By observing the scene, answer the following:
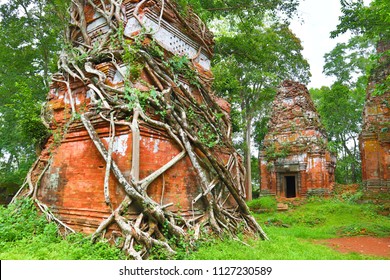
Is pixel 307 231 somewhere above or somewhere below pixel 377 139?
below

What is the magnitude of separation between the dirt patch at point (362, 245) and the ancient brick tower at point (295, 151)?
667cm

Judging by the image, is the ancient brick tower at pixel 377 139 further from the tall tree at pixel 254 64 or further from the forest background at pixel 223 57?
the tall tree at pixel 254 64

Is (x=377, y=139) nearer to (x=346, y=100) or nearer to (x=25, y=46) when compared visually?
(x=346, y=100)

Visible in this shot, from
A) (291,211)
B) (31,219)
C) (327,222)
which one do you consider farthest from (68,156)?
(291,211)

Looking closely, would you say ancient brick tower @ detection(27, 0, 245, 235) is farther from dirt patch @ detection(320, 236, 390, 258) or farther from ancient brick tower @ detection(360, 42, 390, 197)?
ancient brick tower @ detection(360, 42, 390, 197)

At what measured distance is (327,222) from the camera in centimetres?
1123

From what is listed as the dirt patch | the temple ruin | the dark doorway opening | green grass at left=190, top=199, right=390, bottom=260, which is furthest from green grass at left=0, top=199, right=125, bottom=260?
the dark doorway opening

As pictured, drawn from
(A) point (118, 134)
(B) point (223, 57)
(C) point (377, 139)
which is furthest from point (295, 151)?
(A) point (118, 134)

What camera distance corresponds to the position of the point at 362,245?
7109 millimetres

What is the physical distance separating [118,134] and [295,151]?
13162mm

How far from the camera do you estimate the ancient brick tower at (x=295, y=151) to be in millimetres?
14922

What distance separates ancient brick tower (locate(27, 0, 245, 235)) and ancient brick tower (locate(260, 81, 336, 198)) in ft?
32.5

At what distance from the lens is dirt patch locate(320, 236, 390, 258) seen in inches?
248

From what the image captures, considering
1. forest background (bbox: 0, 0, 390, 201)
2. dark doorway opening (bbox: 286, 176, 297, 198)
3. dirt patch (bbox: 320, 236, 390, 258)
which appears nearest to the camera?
dirt patch (bbox: 320, 236, 390, 258)
